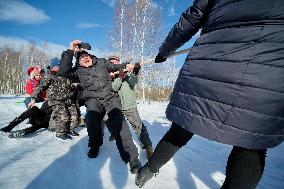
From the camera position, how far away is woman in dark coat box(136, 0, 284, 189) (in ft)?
4.47

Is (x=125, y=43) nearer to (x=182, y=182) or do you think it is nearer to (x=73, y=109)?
(x=73, y=109)

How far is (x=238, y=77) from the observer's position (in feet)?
4.67

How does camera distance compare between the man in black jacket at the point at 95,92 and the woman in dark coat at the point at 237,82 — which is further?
the man in black jacket at the point at 95,92

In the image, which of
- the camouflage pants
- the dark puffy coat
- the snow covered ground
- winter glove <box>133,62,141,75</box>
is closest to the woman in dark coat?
the dark puffy coat

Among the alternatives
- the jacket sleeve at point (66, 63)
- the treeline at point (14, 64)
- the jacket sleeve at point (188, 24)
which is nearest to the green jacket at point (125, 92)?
the jacket sleeve at point (66, 63)

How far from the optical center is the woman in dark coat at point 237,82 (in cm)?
136

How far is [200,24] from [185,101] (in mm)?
523

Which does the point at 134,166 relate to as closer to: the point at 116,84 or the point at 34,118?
the point at 116,84

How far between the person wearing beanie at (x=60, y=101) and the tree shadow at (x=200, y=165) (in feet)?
5.01

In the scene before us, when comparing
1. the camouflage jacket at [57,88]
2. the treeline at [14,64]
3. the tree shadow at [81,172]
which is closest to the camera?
the tree shadow at [81,172]

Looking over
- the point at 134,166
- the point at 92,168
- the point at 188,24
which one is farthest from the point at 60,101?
the point at 188,24

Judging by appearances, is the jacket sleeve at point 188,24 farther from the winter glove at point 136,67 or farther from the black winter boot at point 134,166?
the winter glove at point 136,67

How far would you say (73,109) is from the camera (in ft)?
16.1

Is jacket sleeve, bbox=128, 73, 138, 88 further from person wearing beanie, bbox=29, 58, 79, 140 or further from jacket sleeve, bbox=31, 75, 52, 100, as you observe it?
jacket sleeve, bbox=31, 75, 52, 100
